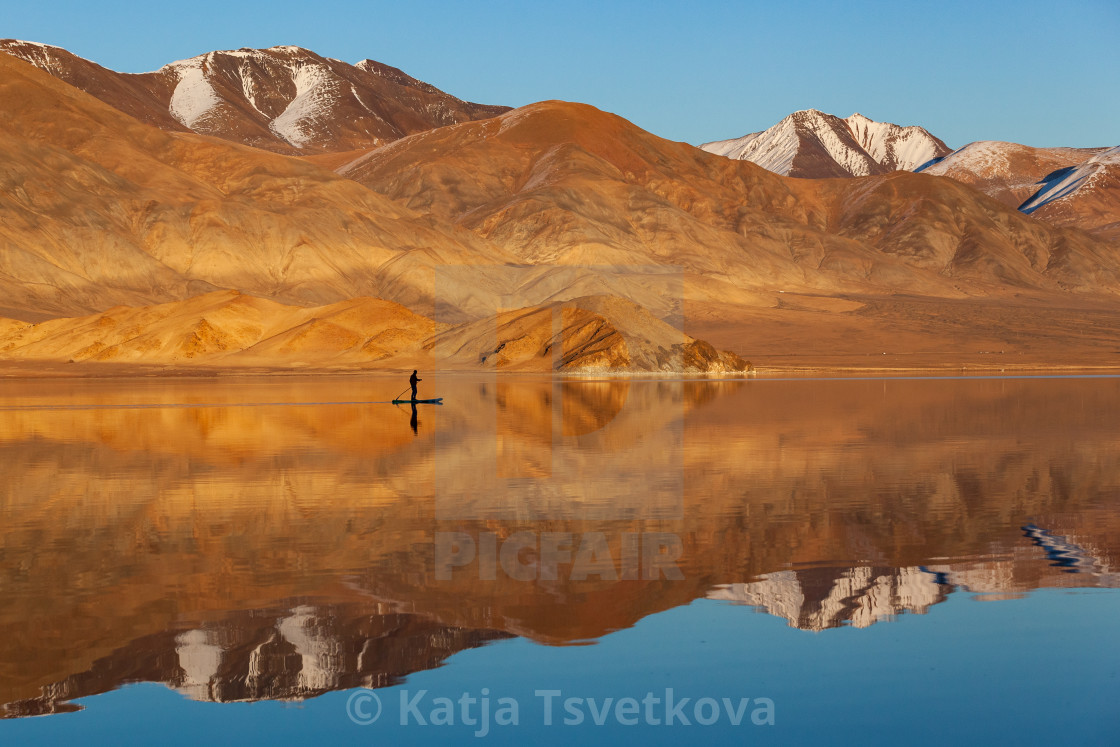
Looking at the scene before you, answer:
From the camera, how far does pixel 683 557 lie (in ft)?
43.0

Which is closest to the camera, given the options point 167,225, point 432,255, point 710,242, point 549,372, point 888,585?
point 888,585

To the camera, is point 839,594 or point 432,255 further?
point 432,255

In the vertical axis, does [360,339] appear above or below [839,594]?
above

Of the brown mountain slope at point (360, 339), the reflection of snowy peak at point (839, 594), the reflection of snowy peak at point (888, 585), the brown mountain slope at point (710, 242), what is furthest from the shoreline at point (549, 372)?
the brown mountain slope at point (710, 242)

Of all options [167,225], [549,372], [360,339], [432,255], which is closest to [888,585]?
[549,372]

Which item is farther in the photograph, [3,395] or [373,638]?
[3,395]

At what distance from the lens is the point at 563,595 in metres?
11.3

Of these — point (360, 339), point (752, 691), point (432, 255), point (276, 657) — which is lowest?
point (752, 691)

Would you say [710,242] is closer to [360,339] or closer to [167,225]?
[167,225]

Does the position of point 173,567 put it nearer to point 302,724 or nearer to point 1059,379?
point 302,724

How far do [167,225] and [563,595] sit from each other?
13952 centimetres

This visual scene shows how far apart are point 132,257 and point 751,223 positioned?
9711 centimetres

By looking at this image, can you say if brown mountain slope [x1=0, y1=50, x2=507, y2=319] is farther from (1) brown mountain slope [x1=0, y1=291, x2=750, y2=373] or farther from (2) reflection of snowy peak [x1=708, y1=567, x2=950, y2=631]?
(2) reflection of snowy peak [x1=708, y1=567, x2=950, y2=631]

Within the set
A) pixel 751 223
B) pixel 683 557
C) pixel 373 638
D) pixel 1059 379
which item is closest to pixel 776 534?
pixel 683 557
